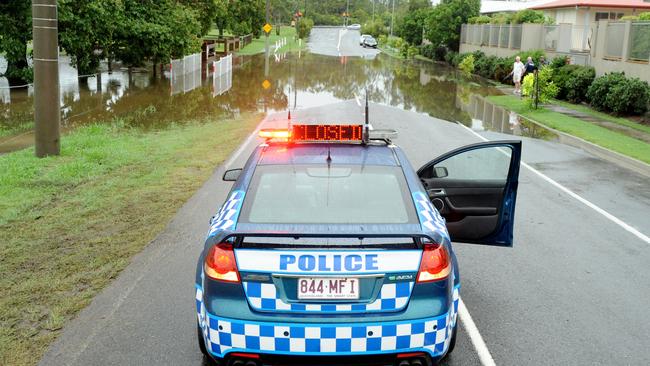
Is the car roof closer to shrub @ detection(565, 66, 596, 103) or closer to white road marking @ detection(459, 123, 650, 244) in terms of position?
white road marking @ detection(459, 123, 650, 244)

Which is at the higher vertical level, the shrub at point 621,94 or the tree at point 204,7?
the tree at point 204,7

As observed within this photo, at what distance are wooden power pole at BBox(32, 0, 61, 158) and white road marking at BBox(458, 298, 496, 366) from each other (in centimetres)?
897

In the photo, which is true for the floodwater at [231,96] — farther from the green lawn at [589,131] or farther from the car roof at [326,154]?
the car roof at [326,154]

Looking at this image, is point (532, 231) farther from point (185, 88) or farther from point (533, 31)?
point (533, 31)

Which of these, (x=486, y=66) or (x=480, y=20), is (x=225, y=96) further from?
(x=480, y=20)

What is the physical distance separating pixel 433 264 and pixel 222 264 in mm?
1255

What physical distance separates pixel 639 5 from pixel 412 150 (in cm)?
3805

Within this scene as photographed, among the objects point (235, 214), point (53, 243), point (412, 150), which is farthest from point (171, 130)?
point (235, 214)

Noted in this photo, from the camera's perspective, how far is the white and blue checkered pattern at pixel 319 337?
400cm

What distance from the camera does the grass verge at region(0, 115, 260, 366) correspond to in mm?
5680

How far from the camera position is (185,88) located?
91.6 feet

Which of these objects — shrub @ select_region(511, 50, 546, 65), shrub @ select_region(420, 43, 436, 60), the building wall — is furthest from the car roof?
shrub @ select_region(420, 43, 436, 60)

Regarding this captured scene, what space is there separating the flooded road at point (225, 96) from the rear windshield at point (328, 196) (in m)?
8.06

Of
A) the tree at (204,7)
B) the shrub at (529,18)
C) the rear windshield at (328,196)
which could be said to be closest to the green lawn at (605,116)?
the rear windshield at (328,196)
